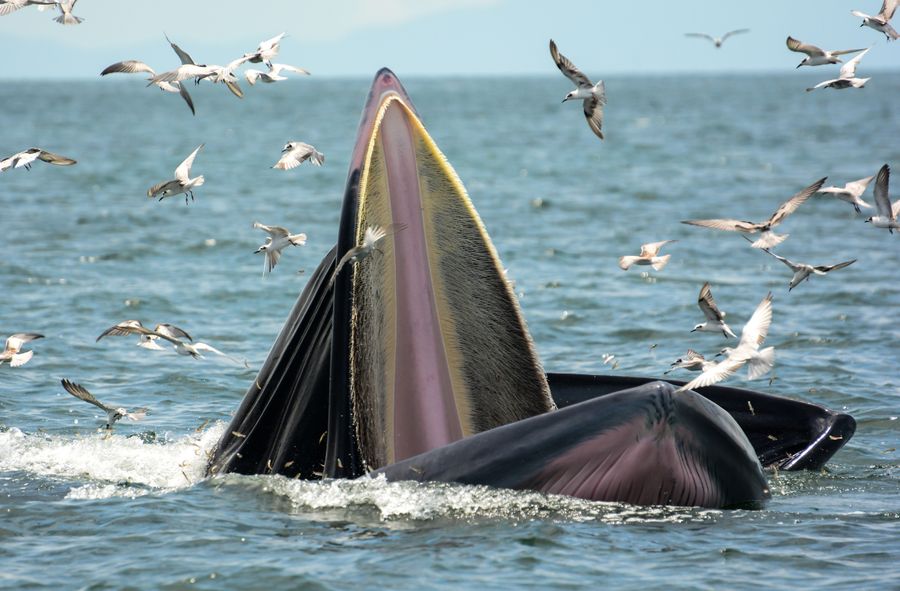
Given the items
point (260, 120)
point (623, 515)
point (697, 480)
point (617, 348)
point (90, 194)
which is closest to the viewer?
point (697, 480)

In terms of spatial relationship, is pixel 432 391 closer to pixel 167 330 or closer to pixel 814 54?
pixel 167 330

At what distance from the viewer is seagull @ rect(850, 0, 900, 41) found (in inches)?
437

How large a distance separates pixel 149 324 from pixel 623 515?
994cm

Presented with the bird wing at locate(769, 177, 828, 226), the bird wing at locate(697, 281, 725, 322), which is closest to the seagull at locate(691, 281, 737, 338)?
the bird wing at locate(697, 281, 725, 322)

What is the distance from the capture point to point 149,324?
625 inches

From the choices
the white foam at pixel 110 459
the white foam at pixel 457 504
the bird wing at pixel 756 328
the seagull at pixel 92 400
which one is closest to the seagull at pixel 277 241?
the white foam at pixel 110 459

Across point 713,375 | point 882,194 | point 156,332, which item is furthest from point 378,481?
point 882,194

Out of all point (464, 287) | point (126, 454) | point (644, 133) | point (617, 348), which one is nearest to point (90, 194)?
point (617, 348)

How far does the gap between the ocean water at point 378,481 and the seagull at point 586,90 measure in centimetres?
290

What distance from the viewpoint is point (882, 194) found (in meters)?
10.2

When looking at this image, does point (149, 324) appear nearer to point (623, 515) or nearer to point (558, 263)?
point (558, 263)

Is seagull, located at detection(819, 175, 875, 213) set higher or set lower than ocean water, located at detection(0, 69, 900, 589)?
higher

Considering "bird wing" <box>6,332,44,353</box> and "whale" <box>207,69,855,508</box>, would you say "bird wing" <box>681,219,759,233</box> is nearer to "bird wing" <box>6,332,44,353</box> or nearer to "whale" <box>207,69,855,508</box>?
"whale" <box>207,69,855,508</box>

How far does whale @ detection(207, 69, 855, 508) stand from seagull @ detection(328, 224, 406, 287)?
0.09ft
